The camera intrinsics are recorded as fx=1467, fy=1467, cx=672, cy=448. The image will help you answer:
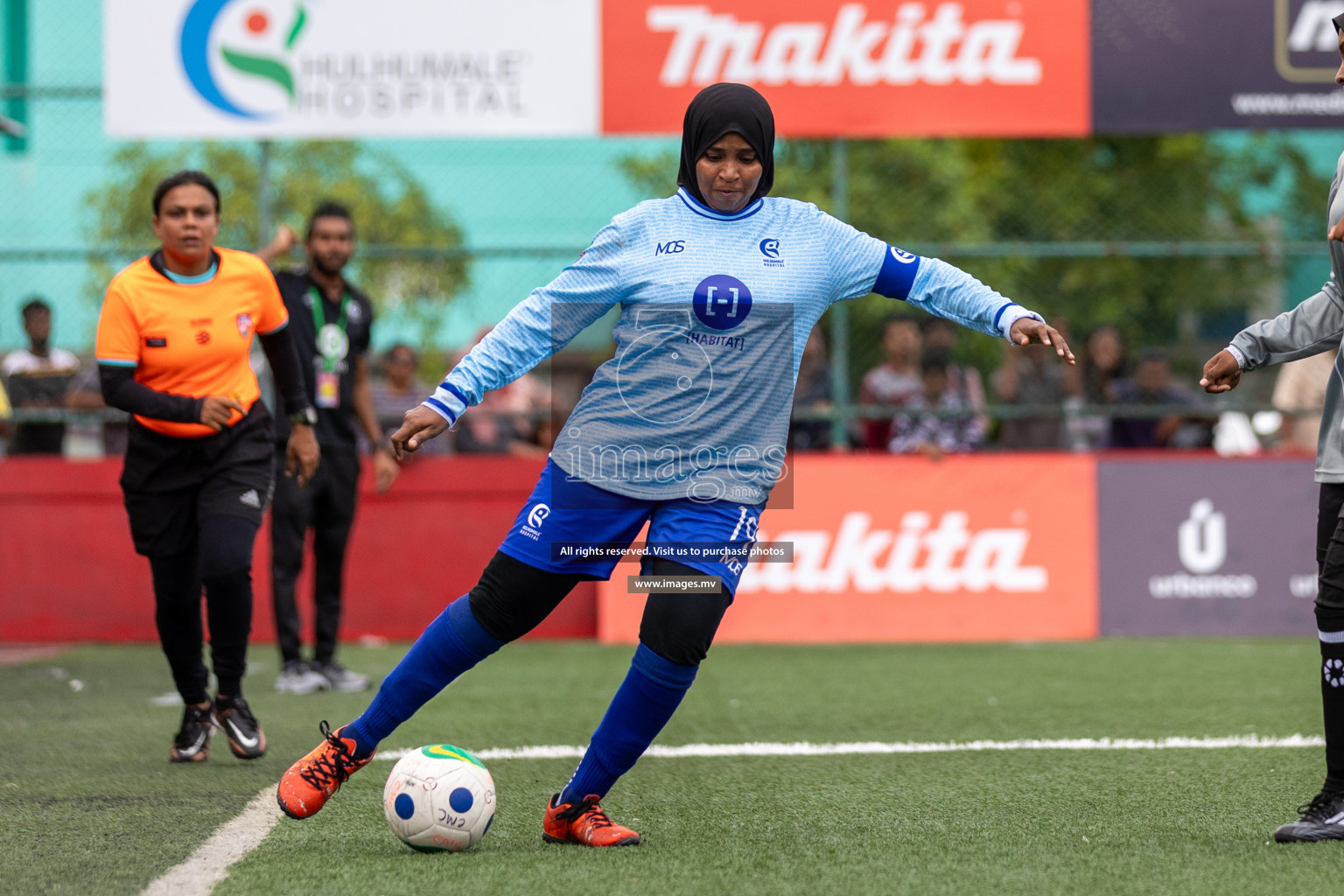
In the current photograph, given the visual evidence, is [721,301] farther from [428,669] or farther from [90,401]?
[90,401]

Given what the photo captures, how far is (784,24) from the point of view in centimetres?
980

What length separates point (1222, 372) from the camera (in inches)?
165

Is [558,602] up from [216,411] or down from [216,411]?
down

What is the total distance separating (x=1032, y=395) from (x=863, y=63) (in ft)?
8.52

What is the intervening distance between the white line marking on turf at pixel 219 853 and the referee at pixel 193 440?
3.08 feet

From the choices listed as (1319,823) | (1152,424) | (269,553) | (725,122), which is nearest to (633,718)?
(725,122)

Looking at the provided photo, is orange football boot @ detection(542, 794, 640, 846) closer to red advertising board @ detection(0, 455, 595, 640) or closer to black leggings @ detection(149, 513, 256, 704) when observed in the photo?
black leggings @ detection(149, 513, 256, 704)

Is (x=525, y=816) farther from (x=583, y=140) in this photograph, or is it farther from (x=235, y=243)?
(x=235, y=243)

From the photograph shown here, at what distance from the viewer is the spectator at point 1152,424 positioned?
408 inches

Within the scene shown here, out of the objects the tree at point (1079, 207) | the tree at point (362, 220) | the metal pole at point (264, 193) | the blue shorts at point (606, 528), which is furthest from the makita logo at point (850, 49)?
the blue shorts at point (606, 528)

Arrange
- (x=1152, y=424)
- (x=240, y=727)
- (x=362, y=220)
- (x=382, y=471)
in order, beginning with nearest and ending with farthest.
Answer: (x=240, y=727) < (x=382, y=471) < (x=1152, y=424) < (x=362, y=220)

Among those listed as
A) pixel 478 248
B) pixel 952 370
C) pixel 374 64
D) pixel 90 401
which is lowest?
pixel 90 401

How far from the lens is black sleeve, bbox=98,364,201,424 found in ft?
16.7

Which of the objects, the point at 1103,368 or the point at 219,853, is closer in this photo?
the point at 219,853
